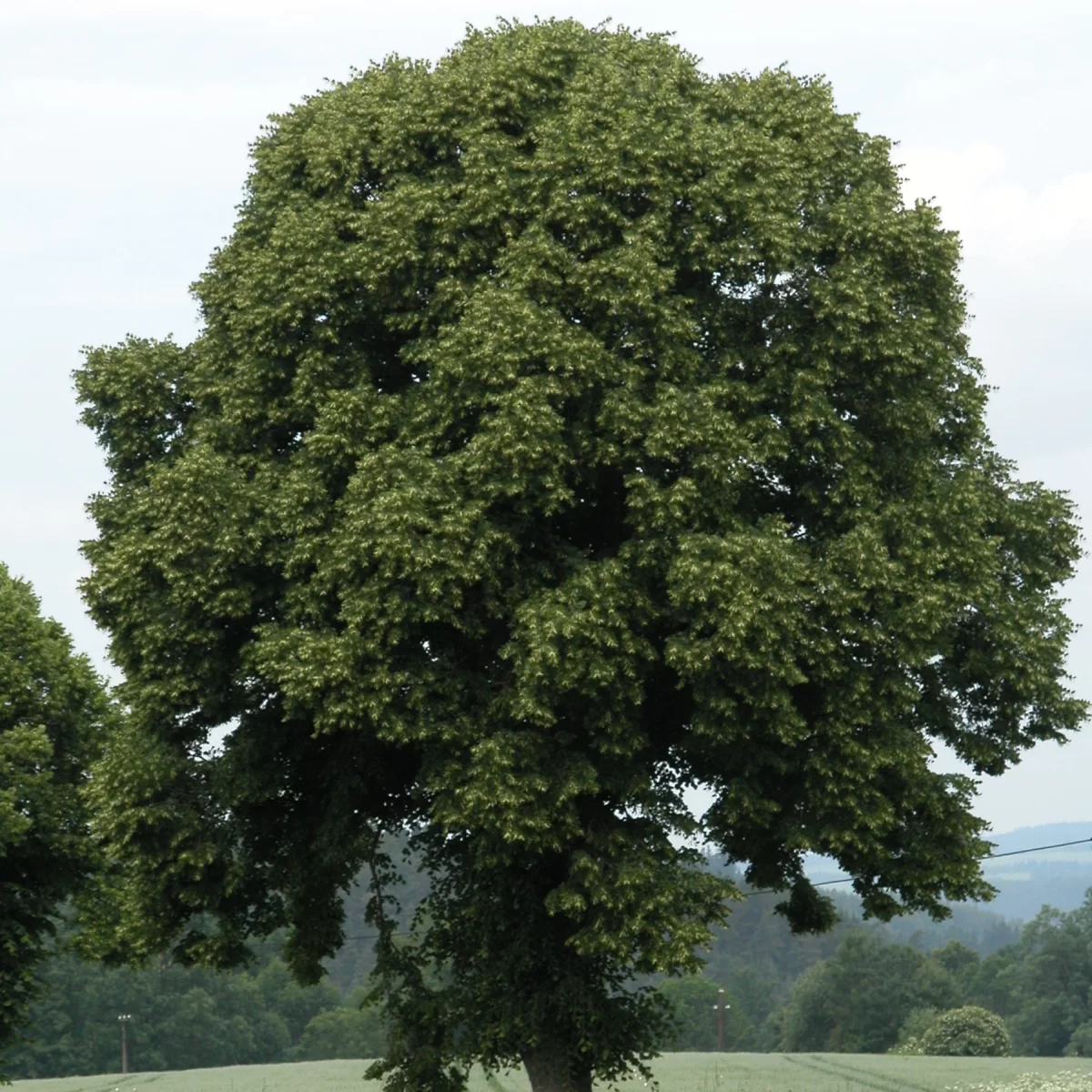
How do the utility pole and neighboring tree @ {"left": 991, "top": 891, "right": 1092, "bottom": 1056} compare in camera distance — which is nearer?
the utility pole

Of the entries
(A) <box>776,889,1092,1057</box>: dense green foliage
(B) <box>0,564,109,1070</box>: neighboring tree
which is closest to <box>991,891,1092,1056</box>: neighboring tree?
(A) <box>776,889,1092,1057</box>: dense green foliage

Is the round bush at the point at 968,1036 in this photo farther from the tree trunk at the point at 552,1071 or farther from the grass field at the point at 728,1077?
the tree trunk at the point at 552,1071

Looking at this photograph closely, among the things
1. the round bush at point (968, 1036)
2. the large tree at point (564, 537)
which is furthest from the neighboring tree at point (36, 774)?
the round bush at point (968, 1036)

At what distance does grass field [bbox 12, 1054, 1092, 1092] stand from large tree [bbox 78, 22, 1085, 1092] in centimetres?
2063

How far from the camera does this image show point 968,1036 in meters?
91.4

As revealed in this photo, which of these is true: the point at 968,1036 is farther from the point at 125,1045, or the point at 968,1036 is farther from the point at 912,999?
the point at 125,1045

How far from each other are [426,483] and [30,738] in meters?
15.6

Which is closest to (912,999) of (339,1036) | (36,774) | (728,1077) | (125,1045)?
(339,1036)

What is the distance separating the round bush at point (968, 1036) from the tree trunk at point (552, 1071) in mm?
68666

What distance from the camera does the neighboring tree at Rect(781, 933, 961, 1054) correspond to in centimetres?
11531

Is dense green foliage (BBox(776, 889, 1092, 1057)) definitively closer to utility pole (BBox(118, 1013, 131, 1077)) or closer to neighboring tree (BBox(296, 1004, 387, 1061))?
neighboring tree (BBox(296, 1004, 387, 1061))

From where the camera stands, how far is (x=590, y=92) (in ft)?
84.9

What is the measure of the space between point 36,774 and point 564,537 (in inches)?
589

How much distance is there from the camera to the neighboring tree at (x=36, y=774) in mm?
35250
